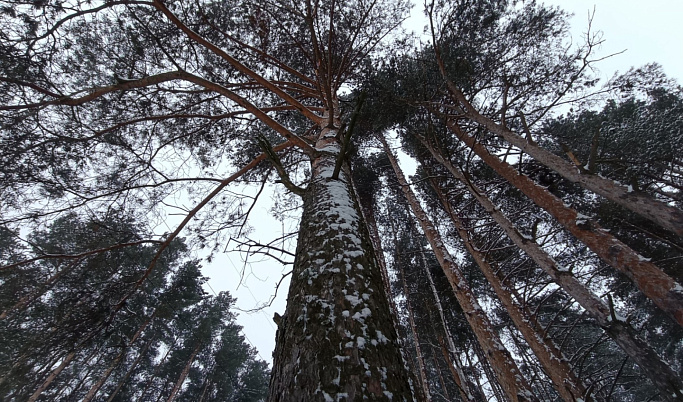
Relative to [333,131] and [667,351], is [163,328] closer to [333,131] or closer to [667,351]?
[333,131]

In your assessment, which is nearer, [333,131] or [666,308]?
[666,308]

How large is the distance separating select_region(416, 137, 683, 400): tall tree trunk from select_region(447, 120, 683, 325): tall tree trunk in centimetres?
39

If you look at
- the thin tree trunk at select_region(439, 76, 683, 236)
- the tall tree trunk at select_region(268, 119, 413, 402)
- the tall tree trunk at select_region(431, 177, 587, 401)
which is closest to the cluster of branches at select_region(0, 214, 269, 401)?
the tall tree trunk at select_region(268, 119, 413, 402)

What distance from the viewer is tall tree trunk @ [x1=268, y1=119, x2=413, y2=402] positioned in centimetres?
81

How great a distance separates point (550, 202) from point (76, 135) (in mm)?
6057

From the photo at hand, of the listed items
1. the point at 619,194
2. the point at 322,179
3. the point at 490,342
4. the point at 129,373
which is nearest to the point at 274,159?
→ the point at 322,179

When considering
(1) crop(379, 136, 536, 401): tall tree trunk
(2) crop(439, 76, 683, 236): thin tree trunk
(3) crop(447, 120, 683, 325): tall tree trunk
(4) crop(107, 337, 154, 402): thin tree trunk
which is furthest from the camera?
(4) crop(107, 337, 154, 402): thin tree trunk

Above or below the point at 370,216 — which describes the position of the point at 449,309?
below

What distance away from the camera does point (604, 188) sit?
9.60 feet

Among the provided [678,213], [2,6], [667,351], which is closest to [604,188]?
[678,213]

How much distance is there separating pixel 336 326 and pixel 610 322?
8.10 feet

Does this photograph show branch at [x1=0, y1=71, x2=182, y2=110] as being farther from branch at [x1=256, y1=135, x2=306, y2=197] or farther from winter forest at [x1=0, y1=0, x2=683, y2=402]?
branch at [x1=256, y1=135, x2=306, y2=197]

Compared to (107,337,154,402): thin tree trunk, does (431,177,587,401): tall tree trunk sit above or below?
below

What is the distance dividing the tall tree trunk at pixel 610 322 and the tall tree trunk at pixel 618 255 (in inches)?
15.2
